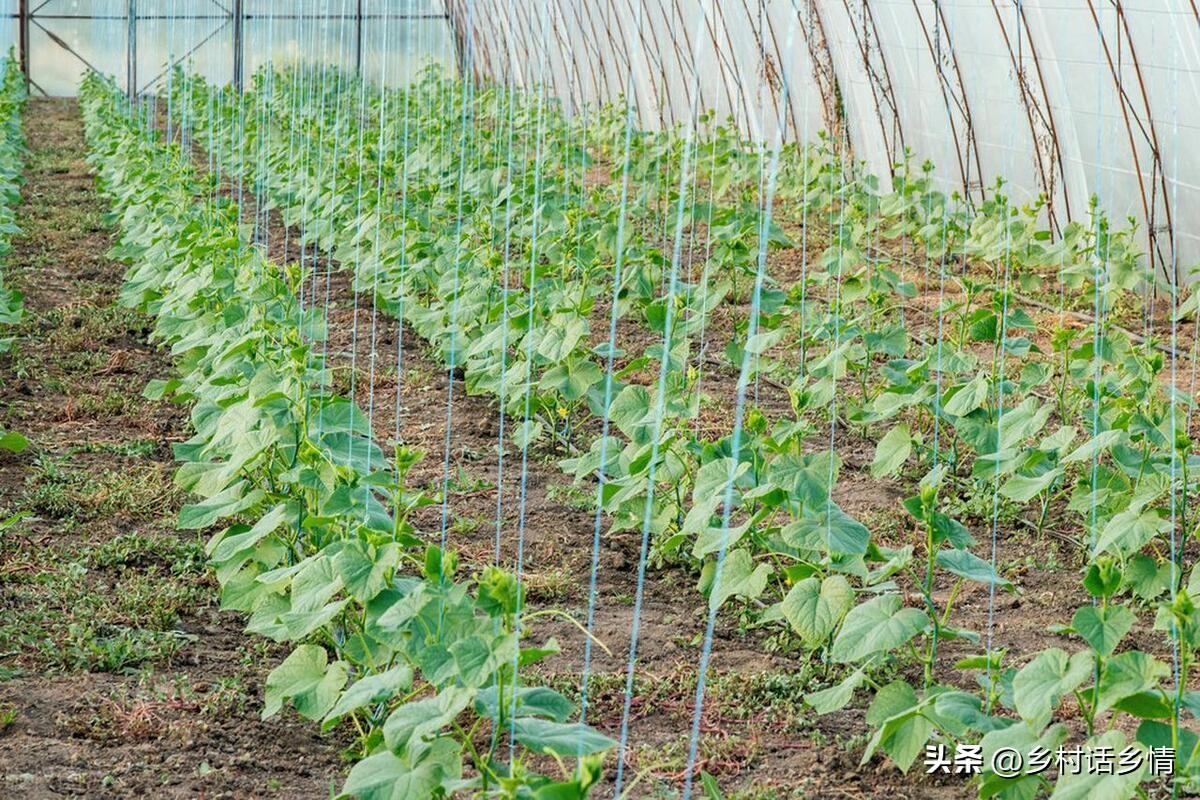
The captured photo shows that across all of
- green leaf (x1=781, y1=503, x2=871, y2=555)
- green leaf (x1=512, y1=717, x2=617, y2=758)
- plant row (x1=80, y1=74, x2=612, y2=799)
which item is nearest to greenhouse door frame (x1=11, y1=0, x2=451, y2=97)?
plant row (x1=80, y1=74, x2=612, y2=799)

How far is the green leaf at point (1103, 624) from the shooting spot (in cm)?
286

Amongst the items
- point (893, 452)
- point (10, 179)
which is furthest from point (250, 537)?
point (10, 179)

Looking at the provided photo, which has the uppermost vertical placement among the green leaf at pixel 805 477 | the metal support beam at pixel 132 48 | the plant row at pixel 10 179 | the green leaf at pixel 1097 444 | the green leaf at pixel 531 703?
the metal support beam at pixel 132 48

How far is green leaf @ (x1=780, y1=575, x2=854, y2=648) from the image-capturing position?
3.46 m

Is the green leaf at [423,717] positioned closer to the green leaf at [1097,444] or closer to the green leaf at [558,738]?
the green leaf at [558,738]

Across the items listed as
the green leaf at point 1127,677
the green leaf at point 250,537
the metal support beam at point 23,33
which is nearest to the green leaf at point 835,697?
the green leaf at point 1127,677

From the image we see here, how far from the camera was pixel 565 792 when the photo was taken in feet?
7.30

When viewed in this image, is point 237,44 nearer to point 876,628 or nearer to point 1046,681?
point 876,628

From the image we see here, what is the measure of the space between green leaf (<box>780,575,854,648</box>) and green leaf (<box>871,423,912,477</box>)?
1176 mm

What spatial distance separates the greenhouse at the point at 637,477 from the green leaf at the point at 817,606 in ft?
0.05

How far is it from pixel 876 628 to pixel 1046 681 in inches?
19.0

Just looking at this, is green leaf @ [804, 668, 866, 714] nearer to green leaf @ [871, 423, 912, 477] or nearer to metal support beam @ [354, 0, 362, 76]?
green leaf @ [871, 423, 912, 477]

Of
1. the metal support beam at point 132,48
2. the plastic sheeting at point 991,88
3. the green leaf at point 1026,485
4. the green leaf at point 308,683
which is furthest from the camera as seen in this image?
the metal support beam at point 132,48

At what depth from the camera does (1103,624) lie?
289cm
